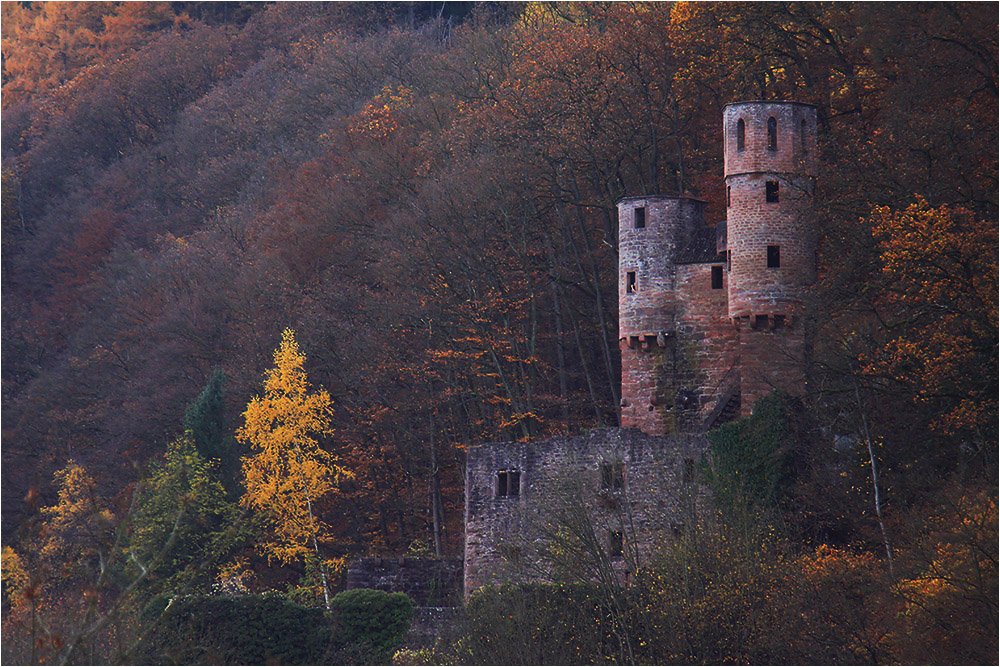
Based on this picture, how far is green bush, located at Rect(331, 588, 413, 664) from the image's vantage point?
3306 cm

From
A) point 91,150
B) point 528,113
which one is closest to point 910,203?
point 528,113

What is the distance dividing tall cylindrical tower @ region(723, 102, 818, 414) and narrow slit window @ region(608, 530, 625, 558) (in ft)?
14.0

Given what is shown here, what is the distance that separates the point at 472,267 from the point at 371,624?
15193 mm

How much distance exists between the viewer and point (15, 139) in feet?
280

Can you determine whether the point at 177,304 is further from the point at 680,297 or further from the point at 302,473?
the point at 680,297

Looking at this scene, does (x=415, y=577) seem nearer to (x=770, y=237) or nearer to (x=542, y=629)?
(x=542, y=629)

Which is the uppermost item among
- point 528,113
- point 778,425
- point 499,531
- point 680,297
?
point 528,113

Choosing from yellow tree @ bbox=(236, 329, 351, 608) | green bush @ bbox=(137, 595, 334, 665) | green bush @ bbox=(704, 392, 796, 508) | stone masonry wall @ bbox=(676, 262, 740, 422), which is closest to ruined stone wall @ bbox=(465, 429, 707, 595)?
green bush @ bbox=(704, 392, 796, 508)

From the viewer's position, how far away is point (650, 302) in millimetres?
37469

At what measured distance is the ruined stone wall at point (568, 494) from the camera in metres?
33.2

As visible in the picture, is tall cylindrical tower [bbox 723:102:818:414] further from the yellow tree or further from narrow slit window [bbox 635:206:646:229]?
the yellow tree

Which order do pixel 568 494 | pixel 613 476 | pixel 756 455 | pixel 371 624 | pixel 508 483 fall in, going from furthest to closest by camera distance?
pixel 508 483 < pixel 613 476 < pixel 371 624 < pixel 568 494 < pixel 756 455

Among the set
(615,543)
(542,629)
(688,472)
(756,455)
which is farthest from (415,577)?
(756,455)

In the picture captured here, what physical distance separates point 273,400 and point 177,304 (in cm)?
1474
